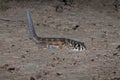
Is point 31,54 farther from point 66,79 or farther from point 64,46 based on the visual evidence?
point 66,79

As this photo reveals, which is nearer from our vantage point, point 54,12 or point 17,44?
point 17,44

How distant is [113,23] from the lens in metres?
12.1

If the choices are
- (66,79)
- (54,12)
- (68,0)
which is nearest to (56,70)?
(66,79)

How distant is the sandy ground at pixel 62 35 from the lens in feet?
25.8

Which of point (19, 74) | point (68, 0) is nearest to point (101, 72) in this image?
point (19, 74)

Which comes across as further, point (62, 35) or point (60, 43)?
point (62, 35)

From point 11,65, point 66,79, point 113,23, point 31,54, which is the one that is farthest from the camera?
point 113,23

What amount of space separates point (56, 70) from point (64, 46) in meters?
1.56

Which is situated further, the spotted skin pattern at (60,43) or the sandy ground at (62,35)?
the spotted skin pattern at (60,43)

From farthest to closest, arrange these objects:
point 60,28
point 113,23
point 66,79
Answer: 1. point 113,23
2. point 60,28
3. point 66,79

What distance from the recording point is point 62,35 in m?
10.6

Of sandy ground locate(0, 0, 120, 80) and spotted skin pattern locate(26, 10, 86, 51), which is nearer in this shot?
sandy ground locate(0, 0, 120, 80)

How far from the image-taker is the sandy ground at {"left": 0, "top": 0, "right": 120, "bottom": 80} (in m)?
7.87

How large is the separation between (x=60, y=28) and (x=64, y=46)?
6.46 feet
